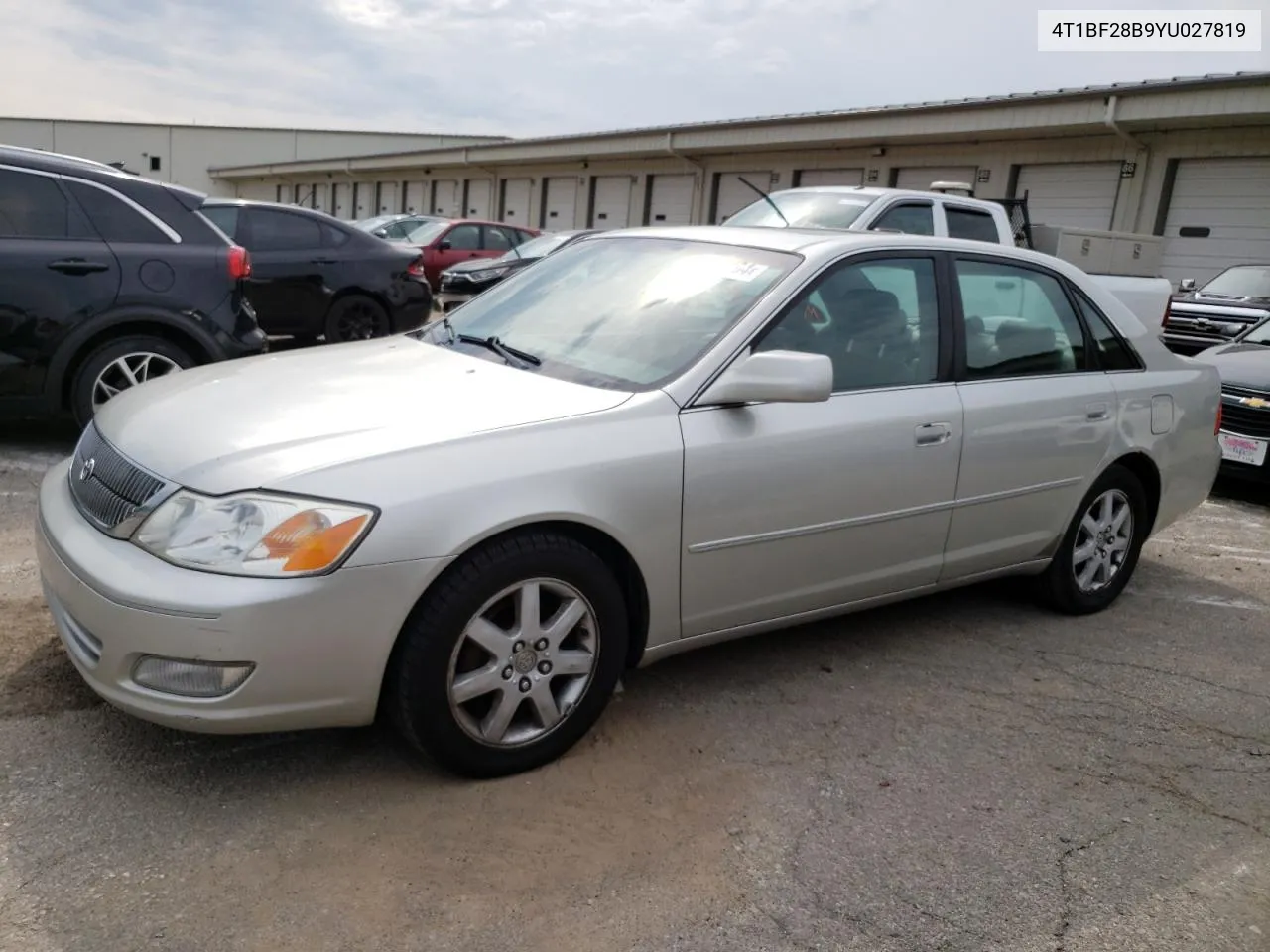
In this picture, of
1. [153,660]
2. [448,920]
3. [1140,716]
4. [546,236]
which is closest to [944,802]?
[1140,716]

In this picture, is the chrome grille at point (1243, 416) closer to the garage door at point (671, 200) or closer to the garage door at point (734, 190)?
the garage door at point (734, 190)

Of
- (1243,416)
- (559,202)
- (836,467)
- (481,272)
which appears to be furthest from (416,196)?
(836,467)

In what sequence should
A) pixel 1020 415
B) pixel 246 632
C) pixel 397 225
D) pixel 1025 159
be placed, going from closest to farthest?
pixel 246 632 < pixel 1020 415 < pixel 1025 159 < pixel 397 225

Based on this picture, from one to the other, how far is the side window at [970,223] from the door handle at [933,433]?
5612mm

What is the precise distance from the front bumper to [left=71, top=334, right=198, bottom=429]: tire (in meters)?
3.35

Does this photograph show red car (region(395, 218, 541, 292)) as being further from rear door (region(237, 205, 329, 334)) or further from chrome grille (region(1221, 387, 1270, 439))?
chrome grille (region(1221, 387, 1270, 439))

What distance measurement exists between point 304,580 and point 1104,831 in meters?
2.25

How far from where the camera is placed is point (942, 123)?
1580 centimetres

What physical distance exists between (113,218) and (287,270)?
3108mm

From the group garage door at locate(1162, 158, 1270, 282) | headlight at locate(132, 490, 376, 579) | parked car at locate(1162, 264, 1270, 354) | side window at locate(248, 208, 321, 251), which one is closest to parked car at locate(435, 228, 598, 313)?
side window at locate(248, 208, 321, 251)

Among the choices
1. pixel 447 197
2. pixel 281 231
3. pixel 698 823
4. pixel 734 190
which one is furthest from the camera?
pixel 447 197

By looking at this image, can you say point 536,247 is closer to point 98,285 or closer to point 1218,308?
point 1218,308

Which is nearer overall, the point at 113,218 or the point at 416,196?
the point at 113,218

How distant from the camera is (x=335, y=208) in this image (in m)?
42.4
